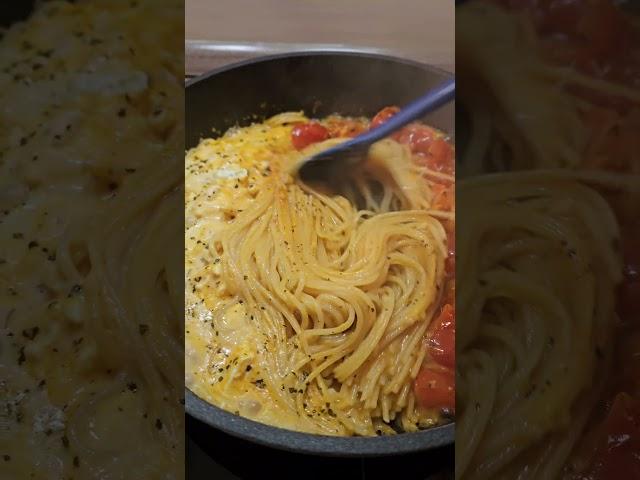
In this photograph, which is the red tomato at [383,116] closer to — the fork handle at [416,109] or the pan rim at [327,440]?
the fork handle at [416,109]

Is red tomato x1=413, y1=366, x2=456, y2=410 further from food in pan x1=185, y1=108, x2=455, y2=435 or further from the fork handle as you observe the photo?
the fork handle
